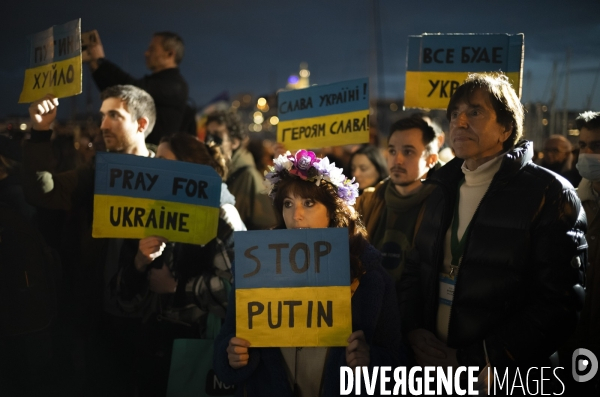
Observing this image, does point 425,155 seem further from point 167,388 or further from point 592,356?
point 167,388

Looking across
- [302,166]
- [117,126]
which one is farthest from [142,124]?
[302,166]

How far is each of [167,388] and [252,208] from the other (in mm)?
3082

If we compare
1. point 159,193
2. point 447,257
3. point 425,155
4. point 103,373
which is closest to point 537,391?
point 447,257

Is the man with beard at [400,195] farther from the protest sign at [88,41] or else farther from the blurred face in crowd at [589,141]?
the protest sign at [88,41]

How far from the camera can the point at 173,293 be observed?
367 centimetres

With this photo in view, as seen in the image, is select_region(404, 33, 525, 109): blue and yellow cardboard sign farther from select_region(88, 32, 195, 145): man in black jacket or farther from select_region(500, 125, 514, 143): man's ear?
select_region(88, 32, 195, 145): man in black jacket

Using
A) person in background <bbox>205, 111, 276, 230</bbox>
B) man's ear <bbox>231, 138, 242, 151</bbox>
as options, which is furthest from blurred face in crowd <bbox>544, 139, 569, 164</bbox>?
man's ear <bbox>231, 138, 242, 151</bbox>

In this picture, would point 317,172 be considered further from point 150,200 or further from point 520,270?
point 150,200

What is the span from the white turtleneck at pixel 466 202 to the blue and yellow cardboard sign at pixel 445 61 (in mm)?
1714

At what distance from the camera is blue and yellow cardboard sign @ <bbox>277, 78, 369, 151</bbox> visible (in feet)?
16.0

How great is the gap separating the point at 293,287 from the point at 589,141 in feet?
7.46

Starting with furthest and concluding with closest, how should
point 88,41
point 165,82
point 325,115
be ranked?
point 165,82
point 325,115
point 88,41

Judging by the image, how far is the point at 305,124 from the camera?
5152mm

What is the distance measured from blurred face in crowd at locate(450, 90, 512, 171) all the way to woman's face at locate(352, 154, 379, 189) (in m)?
3.13
